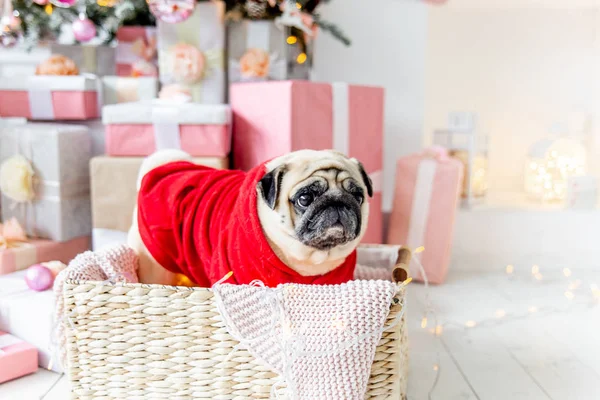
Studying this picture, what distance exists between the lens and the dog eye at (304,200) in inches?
36.5

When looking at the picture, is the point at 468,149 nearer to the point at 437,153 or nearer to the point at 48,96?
the point at 437,153

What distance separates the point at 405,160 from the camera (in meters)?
1.81

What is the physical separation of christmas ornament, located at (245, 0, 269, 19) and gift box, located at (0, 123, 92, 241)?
1.90 feet

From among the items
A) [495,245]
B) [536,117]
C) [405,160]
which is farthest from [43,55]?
[536,117]

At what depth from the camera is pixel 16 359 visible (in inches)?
43.2

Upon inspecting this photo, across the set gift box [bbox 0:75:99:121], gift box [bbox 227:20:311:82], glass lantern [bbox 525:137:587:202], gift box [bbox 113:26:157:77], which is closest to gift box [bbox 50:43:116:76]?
gift box [bbox 113:26:157:77]

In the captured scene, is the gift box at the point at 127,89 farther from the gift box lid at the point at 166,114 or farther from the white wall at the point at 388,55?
the white wall at the point at 388,55

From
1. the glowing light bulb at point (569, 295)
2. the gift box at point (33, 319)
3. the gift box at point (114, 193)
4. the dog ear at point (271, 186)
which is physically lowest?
the glowing light bulb at point (569, 295)

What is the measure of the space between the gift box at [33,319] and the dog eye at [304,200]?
1.75 ft

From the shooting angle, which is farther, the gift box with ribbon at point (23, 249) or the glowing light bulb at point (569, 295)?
the glowing light bulb at point (569, 295)

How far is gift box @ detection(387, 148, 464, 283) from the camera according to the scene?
174 cm

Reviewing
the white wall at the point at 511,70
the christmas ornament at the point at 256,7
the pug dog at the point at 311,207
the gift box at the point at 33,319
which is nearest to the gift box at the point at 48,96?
the christmas ornament at the point at 256,7

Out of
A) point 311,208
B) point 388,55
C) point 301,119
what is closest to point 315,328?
point 311,208

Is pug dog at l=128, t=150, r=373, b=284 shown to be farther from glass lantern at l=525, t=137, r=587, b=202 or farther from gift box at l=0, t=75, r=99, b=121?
glass lantern at l=525, t=137, r=587, b=202
